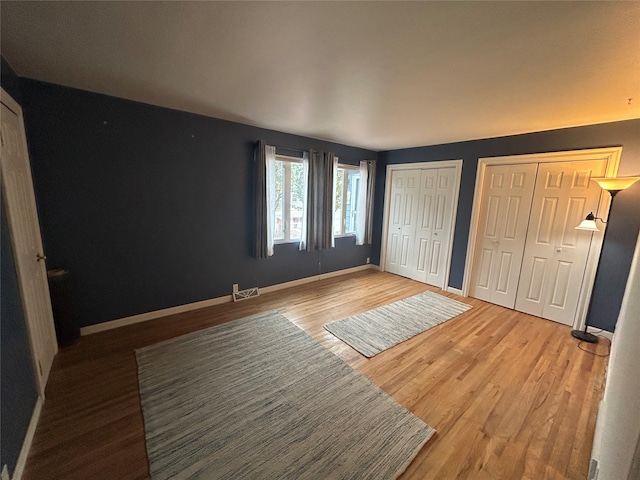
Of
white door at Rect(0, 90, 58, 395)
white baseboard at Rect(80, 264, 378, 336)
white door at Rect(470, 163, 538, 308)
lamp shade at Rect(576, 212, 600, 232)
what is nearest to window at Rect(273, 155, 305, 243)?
white baseboard at Rect(80, 264, 378, 336)

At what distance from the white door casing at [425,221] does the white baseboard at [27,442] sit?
469cm

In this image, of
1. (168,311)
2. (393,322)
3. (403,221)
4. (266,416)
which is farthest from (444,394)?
(403,221)

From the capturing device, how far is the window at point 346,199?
4.68 m

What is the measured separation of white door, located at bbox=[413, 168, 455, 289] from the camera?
13.6 feet

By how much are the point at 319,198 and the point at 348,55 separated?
253 centimetres

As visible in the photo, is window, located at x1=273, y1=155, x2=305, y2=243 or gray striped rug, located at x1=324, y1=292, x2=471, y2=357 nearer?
gray striped rug, located at x1=324, y1=292, x2=471, y2=357

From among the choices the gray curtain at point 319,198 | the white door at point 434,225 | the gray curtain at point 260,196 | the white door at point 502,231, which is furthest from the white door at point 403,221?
the gray curtain at point 260,196

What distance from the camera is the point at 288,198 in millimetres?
3912

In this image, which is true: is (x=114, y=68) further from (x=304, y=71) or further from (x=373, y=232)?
(x=373, y=232)

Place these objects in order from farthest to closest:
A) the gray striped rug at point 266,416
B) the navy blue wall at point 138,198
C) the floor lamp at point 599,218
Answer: the floor lamp at point 599,218, the navy blue wall at point 138,198, the gray striped rug at point 266,416

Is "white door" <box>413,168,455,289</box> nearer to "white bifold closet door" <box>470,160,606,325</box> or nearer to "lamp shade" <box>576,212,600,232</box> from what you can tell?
"white bifold closet door" <box>470,160,606,325</box>

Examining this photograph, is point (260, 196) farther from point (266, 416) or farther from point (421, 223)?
point (421, 223)

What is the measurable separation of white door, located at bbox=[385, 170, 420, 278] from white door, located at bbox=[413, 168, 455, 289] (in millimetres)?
115

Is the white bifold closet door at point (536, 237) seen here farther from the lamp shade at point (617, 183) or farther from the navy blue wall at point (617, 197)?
the lamp shade at point (617, 183)
